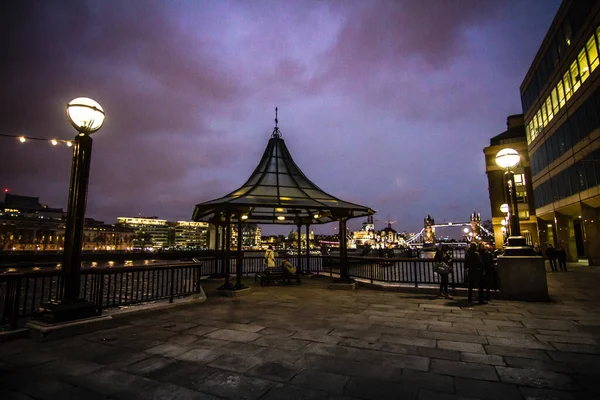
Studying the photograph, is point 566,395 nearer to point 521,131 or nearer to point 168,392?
point 168,392

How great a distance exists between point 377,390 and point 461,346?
Answer: 7.62 ft

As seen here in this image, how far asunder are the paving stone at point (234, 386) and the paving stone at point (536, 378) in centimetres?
288

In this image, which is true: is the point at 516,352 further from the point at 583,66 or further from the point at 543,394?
the point at 583,66

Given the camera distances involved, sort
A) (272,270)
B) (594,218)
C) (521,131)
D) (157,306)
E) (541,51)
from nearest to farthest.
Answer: (157,306) → (272,270) → (594,218) → (541,51) → (521,131)

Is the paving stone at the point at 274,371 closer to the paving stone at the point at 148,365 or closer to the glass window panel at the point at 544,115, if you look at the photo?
the paving stone at the point at 148,365

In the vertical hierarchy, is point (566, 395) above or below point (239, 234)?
below

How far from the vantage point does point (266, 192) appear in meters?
12.2

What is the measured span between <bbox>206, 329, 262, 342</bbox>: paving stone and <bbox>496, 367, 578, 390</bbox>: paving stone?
147 inches

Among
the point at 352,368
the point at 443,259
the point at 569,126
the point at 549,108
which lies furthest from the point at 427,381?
the point at 549,108

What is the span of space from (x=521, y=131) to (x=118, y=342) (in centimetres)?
5637

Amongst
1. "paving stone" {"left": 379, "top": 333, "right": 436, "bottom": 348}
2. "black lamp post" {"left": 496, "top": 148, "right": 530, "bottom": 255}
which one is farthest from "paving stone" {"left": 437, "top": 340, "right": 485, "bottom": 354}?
"black lamp post" {"left": 496, "top": 148, "right": 530, "bottom": 255}

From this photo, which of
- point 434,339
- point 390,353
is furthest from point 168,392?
point 434,339

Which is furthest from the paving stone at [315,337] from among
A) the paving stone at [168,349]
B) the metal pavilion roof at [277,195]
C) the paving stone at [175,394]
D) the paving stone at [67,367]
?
the metal pavilion roof at [277,195]

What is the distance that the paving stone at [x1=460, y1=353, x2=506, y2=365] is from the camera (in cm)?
424
